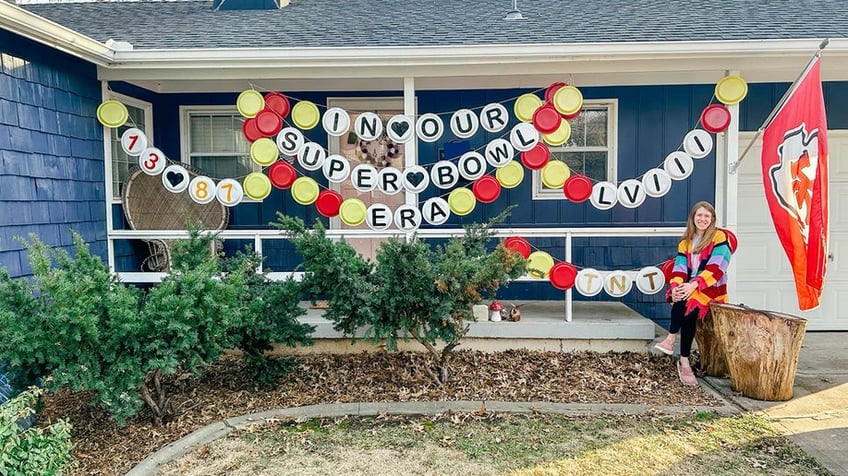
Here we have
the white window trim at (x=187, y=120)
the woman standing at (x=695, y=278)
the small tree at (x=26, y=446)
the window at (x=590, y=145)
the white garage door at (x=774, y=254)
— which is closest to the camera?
the small tree at (x=26, y=446)

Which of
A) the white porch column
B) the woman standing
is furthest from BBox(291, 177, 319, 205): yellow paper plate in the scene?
the white porch column

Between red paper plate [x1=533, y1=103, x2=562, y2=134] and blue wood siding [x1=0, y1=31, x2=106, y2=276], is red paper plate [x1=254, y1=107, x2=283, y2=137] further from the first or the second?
red paper plate [x1=533, y1=103, x2=562, y2=134]

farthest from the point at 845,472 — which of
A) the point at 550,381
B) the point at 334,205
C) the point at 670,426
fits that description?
the point at 334,205

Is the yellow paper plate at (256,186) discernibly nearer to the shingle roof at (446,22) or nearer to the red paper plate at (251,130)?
the red paper plate at (251,130)

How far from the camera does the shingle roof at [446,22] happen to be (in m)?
5.31

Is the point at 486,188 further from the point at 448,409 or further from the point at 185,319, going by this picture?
the point at 185,319

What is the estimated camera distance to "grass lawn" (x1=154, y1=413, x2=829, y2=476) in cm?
319

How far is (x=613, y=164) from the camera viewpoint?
6305 millimetres

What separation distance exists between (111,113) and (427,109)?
10.1 ft

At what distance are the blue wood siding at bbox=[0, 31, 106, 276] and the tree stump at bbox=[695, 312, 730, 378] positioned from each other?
16.9 ft

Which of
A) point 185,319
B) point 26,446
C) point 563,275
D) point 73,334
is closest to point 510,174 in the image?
point 563,275

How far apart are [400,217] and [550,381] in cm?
184

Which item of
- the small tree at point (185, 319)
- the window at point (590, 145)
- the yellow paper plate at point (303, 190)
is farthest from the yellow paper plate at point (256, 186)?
the window at point (590, 145)

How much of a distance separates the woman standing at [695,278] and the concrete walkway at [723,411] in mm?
395
